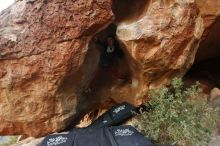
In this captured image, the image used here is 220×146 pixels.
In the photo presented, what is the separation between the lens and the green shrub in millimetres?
5730

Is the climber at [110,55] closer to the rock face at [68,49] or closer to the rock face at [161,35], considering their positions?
the rock face at [68,49]

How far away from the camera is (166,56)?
645 centimetres

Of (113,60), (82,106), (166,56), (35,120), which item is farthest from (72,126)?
(166,56)

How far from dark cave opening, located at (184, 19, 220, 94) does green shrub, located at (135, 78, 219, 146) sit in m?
2.63

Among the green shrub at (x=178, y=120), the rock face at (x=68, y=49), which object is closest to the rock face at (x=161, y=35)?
the rock face at (x=68, y=49)

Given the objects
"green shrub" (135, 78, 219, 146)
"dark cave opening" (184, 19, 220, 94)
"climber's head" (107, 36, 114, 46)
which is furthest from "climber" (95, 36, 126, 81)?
"dark cave opening" (184, 19, 220, 94)

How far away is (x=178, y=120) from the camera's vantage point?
5.80 metres

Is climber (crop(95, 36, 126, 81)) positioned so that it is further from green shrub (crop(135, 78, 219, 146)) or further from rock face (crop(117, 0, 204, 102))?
green shrub (crop(135, 78, 219, 146))

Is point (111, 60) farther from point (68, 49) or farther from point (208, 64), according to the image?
point (208, 64)

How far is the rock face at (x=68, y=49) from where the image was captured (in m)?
6.00

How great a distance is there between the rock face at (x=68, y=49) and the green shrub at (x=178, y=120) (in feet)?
2.41

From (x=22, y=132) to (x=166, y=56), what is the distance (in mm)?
→ 2760

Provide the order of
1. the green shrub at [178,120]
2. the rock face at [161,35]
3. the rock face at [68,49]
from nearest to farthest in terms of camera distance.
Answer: the green shrub at [178,120] < the rock face at [68,49] < the rock face at [161,35]

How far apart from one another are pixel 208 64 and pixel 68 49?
16.2ft
